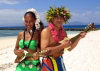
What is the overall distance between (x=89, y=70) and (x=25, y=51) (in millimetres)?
4143

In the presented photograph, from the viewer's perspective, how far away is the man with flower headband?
3.40 m

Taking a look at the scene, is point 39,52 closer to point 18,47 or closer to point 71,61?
point 18,47

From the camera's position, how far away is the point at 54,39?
3523 millimetres

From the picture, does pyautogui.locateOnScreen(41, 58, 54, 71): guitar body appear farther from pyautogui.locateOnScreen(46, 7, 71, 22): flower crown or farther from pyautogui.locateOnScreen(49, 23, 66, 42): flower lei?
pyautogui.locateOnScreen(46, 7, 71, 22): flower crown

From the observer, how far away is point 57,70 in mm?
3584

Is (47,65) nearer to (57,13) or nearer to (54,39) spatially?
(54,39)

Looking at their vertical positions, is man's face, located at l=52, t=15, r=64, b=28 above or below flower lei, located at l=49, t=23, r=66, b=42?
above

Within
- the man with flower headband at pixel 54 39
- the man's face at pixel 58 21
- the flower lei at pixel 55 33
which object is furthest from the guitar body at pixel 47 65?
the man's face at pixel 58 21

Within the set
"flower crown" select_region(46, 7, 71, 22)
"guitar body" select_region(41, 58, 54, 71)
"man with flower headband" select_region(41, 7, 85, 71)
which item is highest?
"flower crown" select_region(46, 7, 71, 22)

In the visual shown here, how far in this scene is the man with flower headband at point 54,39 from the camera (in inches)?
134

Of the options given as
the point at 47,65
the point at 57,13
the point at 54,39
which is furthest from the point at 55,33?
the point at 47,65

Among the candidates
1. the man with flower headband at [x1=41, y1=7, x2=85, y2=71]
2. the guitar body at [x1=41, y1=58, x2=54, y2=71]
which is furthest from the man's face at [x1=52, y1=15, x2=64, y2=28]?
the guitar body at [x1=41, y1=58, x2=54, y2=71]

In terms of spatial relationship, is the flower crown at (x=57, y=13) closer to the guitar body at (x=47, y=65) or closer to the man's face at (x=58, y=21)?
the man's face at (x=58, y=21)

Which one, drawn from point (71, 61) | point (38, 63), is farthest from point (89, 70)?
point (38, 63)
